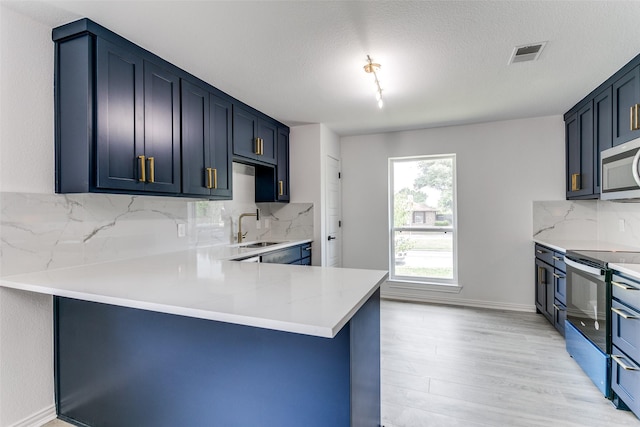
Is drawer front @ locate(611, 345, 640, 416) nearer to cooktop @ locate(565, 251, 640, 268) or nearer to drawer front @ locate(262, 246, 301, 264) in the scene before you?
cooktop @ locate(565, 251, 640, 268)

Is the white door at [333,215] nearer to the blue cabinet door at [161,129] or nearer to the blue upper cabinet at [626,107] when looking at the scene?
the blue cabinet door at [161,129]

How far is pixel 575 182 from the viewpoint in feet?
11.0

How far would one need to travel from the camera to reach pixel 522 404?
201 cm

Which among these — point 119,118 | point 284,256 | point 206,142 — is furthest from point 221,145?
point 284,256

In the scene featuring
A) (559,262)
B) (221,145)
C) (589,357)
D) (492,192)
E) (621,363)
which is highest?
(221,145)

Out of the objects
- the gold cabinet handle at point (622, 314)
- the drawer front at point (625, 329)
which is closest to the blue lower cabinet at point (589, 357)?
the drawer front at point (625, 329)

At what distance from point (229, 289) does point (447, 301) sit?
3.52 metres

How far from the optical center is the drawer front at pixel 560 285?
2762 mm

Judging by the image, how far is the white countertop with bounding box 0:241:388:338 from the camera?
Result: 1.06 metres

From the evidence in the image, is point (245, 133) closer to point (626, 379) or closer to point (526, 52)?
point (526, 52)

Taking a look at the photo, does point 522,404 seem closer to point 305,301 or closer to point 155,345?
point 305,301

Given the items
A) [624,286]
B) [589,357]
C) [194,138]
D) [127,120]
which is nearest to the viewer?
[624,286]

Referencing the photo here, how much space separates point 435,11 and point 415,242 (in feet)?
10.2

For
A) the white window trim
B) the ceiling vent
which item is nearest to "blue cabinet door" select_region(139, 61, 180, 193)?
the ceiling vent
